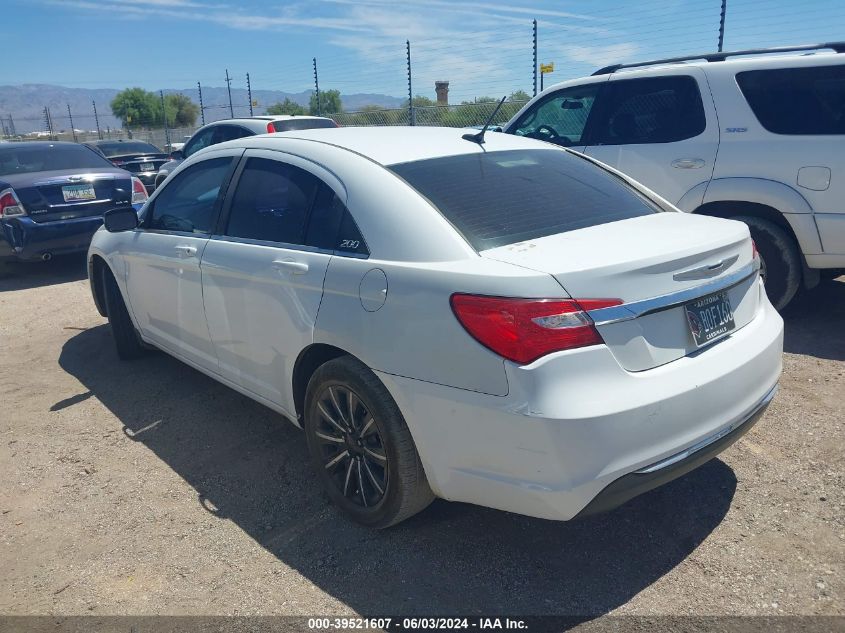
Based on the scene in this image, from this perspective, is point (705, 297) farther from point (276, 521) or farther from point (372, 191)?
point (276, 521)

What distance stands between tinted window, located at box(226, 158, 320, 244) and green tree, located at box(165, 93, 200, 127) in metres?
63.6

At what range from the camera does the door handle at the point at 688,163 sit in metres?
5.42

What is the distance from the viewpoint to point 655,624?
7.96 ft

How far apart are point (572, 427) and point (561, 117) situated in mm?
4841

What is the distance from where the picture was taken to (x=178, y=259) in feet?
13.4

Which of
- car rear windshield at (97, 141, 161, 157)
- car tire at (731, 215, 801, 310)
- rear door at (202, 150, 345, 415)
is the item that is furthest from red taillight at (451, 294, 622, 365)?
car rear windshield at (97, 141, 161, 157)

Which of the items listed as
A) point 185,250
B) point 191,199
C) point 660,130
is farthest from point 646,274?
point 660,130

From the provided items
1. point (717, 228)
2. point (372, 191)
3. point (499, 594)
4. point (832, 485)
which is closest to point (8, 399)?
point (372, 191)

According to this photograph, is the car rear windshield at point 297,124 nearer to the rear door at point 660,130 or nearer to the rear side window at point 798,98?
the rear door at point 660,130

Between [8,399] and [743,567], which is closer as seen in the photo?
[743,567]

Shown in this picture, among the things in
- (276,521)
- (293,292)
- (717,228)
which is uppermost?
(717,228)

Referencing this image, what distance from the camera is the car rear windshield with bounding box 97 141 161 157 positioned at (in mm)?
15286

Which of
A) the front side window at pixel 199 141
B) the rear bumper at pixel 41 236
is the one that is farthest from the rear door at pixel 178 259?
the front side window at pixel 199 141

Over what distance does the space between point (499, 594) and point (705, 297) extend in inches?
53.7
